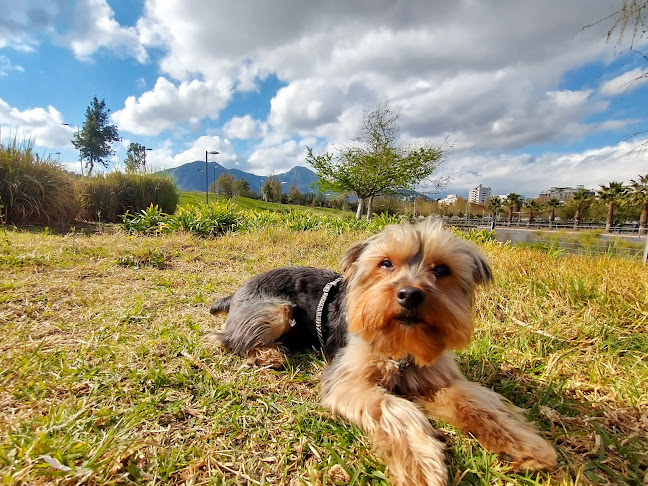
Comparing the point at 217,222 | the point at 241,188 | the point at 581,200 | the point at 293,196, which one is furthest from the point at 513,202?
the point at 217,222

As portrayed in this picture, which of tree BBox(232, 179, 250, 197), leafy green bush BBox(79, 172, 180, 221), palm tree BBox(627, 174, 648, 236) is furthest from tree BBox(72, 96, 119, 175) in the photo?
palm tree BBox(627, 174, 648, 236)

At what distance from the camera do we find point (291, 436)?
176 centimetres

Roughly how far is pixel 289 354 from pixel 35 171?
1094 centimetres

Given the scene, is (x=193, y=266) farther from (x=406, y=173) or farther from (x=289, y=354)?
(x=406, y=173)

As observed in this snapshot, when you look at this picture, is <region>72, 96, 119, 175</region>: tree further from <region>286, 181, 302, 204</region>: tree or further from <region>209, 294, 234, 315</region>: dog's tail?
<region>209, 294, 234, 315</region>: dog's tail

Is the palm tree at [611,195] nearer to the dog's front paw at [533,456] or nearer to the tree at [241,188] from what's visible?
the dog's front paw at [533,456]

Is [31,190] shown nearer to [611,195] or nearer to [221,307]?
[221,307]

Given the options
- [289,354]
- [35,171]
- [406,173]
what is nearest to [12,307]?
[289,354]

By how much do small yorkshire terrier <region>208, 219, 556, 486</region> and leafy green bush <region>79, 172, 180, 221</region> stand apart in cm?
1061

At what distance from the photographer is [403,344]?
200cm

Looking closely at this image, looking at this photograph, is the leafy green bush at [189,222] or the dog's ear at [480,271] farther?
the leafy green bush at [189,222]

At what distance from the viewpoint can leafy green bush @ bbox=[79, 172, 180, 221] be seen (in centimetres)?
1112

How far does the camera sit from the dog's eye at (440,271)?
7.25 feet

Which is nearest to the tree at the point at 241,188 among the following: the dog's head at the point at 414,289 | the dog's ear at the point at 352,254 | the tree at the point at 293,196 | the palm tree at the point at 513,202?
the tree at the point at 293,196
